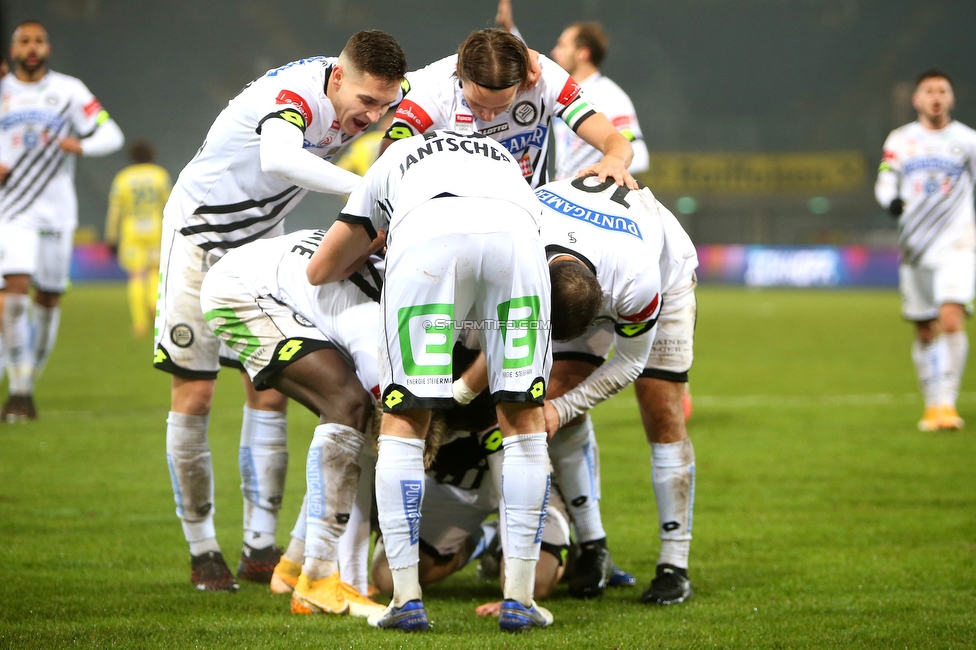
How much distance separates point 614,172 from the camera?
13.1ft

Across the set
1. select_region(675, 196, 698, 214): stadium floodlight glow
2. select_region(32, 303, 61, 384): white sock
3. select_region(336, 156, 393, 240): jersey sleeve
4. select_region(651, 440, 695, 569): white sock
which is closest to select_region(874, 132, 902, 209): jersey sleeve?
select_region(651, 440, 695, 569): white sock

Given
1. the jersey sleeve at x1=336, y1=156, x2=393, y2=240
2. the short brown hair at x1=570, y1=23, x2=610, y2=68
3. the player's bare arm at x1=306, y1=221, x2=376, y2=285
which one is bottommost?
the player's bare arm at x1=306, y1=221, x2=376, y2=285

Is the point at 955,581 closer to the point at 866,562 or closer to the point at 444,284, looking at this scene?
the point at 866,562

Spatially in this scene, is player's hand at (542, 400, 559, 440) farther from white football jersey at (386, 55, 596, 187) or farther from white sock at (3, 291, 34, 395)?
white sock at (3, 291, 34, 395)

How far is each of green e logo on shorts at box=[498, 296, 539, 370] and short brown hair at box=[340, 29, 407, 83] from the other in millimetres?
1075

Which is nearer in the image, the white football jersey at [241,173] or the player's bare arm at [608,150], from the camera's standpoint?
the player's bare arm at [608,150]

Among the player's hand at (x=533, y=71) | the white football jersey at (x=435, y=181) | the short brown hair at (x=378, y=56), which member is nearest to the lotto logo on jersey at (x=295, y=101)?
the short brown hair at (x=378, y=56)

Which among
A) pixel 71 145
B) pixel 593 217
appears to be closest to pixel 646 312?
pixel 593 217

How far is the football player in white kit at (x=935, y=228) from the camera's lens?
8.37 m

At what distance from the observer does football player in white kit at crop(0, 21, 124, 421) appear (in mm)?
7855

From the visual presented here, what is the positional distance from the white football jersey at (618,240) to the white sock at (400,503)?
0.83 metres

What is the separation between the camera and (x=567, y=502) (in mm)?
4230

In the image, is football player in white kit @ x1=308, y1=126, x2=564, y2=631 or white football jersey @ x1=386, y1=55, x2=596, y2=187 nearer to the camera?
football player in white kit @ x1=308, y1=126, x2=564, y2=631

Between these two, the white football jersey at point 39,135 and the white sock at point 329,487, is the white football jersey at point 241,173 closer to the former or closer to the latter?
the white sock at point 329,487
